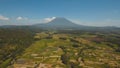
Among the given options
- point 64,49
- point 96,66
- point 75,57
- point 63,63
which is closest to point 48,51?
point 64,49

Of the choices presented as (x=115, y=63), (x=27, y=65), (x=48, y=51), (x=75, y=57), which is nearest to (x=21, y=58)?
(x=27, y=65)

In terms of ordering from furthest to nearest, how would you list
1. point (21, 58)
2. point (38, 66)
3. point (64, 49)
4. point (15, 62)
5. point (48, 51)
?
point (64, 49) < point (48, 51) < point (21, 58) < point (15, 62) < point (38, 66)

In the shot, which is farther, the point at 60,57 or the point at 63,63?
the point at 60,57

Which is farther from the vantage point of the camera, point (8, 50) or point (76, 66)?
point (8, 50)

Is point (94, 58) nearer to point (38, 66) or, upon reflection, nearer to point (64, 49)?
point (64, 49)

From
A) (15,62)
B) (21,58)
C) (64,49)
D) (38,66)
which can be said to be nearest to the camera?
(38,66)

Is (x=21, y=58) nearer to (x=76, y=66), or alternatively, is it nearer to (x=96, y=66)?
(x=76, y=66)

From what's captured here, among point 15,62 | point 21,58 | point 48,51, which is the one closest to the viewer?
point 15,62

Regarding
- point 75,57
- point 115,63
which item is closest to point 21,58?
point 75,57
